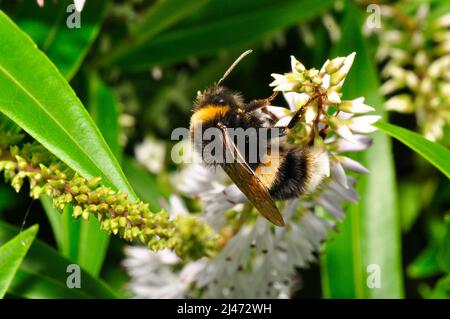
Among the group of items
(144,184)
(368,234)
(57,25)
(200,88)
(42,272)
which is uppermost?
(200,88)

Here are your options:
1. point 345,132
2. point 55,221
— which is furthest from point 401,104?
point 55,221

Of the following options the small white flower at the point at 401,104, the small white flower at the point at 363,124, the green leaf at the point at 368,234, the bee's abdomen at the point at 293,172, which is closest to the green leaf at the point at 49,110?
the bee's abdomen at the point at 293,172

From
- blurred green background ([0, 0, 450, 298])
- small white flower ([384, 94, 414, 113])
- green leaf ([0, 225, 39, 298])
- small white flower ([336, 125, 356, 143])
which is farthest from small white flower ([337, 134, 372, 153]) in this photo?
small white flower ([384, 94, 414, 113])

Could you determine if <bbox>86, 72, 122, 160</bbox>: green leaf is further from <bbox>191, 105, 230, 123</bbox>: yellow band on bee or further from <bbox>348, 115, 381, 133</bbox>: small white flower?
<bbox>348, 115, 381, 133</bbox>: small white flower

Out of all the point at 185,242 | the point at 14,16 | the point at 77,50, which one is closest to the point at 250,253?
the point at 185,242

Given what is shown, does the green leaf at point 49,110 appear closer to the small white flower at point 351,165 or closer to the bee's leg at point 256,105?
the bee's leg at point 256,105

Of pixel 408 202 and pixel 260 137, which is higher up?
pixel 408 202

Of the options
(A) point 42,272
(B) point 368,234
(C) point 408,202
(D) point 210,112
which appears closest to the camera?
(D) point 210,112

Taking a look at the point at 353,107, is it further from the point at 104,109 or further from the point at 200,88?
the point at 200,88
